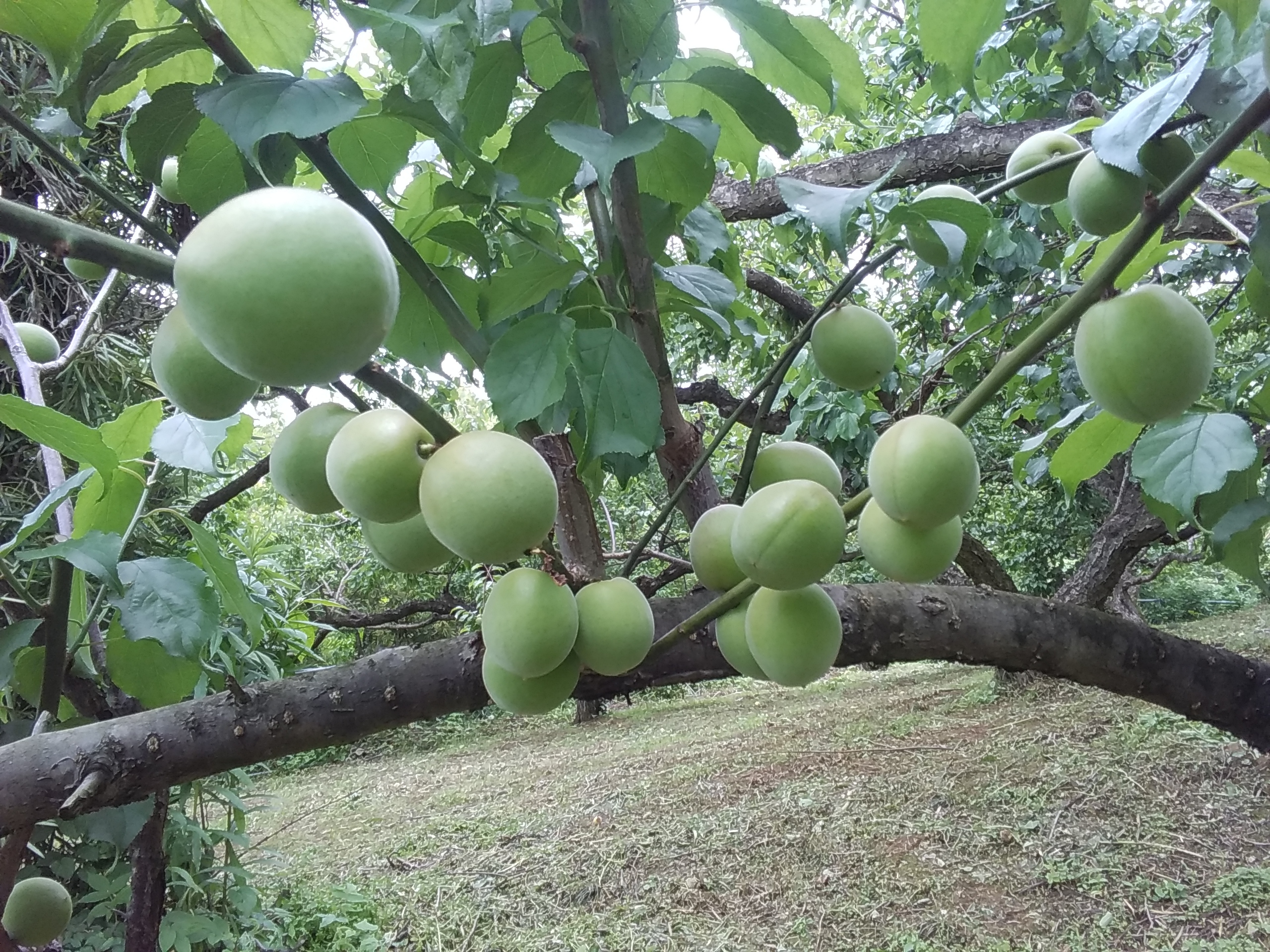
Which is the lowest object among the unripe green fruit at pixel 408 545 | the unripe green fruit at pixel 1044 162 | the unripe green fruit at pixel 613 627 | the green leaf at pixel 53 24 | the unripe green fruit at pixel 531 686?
the unripe green fruit at pixel 531 686

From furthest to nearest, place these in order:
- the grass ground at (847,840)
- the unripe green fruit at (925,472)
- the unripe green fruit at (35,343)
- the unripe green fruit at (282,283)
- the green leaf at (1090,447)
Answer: the grass ground at (847,840)
the unripe green fruit at (35,343)
the green leaf at (1090,447)
the unripe green fruit at (925,472)
the unripe green fruit at (282,283)

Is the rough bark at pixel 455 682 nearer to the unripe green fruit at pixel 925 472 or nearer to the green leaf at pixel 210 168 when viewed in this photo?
the unripe green fruit at pixel 925 472

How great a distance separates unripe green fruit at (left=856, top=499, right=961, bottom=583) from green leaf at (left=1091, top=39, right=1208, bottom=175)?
303mm

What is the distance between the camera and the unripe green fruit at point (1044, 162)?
786mm

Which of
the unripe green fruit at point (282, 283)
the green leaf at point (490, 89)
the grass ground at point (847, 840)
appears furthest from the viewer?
the grass ground at point (847, 840)

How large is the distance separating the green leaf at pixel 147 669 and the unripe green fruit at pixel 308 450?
0.63 meters

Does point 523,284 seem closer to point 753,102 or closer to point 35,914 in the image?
point 753,102

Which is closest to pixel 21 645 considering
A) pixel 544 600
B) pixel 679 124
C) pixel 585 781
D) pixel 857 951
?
pixel 544 600

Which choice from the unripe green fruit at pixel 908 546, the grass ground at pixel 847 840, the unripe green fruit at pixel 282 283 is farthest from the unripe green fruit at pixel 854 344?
the grass ground at pixel 847 840

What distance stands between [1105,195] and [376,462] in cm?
60

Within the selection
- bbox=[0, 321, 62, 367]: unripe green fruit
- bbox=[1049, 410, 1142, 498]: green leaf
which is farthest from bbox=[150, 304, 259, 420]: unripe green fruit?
bbox=[1049, 410, 1142, 498]: green leaf

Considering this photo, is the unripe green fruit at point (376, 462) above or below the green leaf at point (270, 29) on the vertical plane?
below

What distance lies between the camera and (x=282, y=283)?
42 cm

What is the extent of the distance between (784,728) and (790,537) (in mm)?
4985
